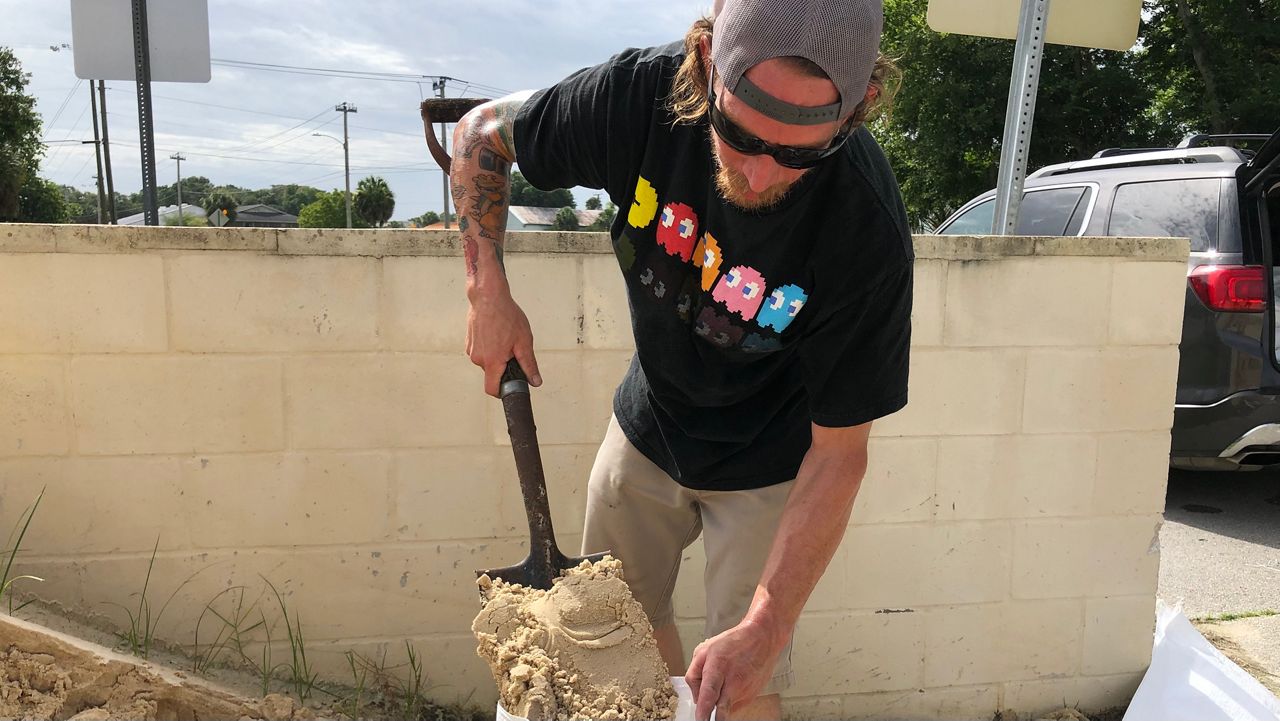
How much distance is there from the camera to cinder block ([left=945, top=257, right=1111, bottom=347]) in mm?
2695

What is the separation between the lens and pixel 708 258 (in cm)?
177

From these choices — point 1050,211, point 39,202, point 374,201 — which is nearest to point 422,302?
point 1050,211

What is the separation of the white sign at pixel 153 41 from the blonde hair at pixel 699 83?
2.44 metres

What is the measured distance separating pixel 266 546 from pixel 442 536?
0.50 meters

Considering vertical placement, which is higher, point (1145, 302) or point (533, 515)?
point (1145, 302)

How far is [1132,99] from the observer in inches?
797

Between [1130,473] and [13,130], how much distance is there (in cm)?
3789

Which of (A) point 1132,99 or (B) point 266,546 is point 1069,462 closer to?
(B) point 266,546

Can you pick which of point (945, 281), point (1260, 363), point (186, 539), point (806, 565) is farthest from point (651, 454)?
point (1260, 363)

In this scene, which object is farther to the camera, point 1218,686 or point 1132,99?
point 1132,99

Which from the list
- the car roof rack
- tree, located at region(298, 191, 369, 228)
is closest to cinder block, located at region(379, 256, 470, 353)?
the car roof rack

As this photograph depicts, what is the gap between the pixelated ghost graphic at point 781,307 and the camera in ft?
5.57

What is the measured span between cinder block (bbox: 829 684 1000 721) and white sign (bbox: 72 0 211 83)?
10.8ft

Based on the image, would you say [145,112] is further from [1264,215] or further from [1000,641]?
[1264,215]
